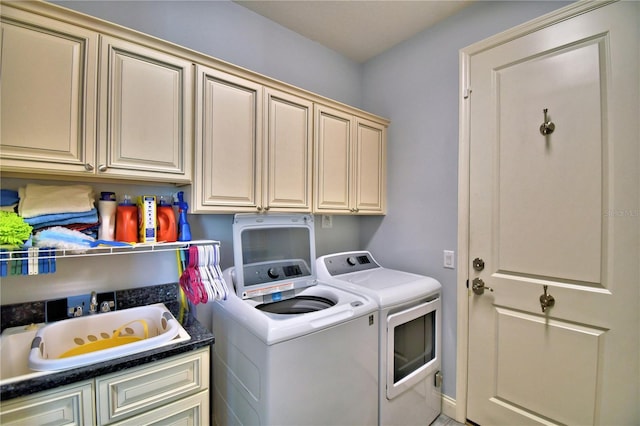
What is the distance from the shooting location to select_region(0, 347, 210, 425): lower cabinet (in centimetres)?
89

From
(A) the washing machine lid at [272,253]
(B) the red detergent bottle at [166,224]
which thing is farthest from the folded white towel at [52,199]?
(A) the washing machine lid at [272,253]

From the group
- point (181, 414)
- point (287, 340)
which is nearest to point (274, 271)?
point (287, 340)

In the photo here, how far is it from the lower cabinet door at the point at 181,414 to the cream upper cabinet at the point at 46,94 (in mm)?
1015

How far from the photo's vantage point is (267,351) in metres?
1.14

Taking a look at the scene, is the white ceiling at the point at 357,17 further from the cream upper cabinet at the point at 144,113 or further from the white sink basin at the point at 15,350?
the white sink basin at the point at 15,350

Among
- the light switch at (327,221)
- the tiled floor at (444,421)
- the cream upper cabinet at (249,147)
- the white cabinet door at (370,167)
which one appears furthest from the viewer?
the light switch at (327,221)

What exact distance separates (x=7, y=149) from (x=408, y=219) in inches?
87.9

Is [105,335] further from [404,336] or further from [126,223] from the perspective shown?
[404,336]

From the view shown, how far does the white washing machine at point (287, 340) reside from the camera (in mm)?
1181

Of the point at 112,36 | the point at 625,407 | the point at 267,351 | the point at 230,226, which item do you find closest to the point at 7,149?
the point at 112,36

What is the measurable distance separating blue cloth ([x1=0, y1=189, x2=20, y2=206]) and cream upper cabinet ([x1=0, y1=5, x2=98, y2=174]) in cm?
24

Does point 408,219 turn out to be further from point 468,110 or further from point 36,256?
point 36,256

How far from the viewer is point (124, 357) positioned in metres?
1.02

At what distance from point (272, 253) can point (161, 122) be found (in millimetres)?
936
